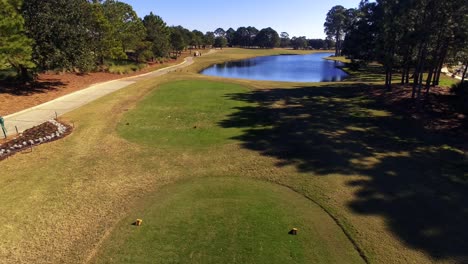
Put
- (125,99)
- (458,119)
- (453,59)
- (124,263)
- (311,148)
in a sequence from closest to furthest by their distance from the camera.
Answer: (124,263), (311,148), (458,119), (125,99), (453,59)

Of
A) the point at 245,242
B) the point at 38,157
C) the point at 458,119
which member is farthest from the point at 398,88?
the point at 38,157

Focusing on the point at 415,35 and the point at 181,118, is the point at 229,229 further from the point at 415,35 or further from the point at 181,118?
the point at 415,35

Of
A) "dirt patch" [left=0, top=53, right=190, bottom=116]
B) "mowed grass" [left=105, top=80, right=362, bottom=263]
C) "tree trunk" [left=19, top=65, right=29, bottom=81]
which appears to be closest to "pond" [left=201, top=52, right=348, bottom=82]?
"dirt patch" [left=0, top=53, right=190, bottom=116]

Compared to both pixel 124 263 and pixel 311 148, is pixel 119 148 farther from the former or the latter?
pixel 311 148

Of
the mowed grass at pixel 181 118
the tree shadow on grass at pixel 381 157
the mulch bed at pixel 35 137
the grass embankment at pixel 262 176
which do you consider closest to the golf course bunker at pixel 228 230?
the grass embankment at pixel 262 176

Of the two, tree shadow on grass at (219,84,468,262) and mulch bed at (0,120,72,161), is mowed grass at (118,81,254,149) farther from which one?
mulch bed at (0,120,72,161)
